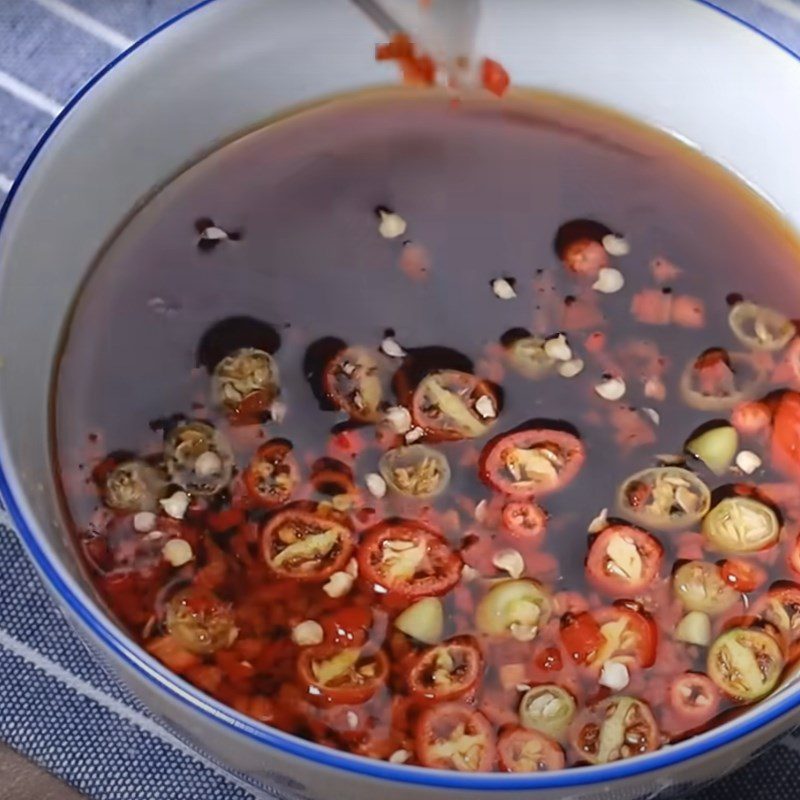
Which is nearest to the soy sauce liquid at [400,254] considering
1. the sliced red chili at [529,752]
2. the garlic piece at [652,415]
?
the garlic piece at [652,415]

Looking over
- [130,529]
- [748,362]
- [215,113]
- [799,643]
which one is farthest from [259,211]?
[799,643]

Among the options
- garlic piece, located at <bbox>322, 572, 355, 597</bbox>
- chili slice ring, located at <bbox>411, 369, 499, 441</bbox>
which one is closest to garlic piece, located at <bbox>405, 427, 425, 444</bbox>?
chili slice ring, located at <bbox>411, 369, 499, 441</bbox>

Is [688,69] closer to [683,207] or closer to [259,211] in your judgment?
[683,207]

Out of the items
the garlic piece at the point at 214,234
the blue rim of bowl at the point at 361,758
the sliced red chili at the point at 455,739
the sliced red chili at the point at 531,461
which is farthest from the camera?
the garlic piece at the point at 214,234

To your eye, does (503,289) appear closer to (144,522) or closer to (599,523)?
(599,523)

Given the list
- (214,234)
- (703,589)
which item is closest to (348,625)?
(703,589)

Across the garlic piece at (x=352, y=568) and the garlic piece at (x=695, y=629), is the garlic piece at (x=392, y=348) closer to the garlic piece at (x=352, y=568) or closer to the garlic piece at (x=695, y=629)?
the garlic piece at (x=352, y=568)
